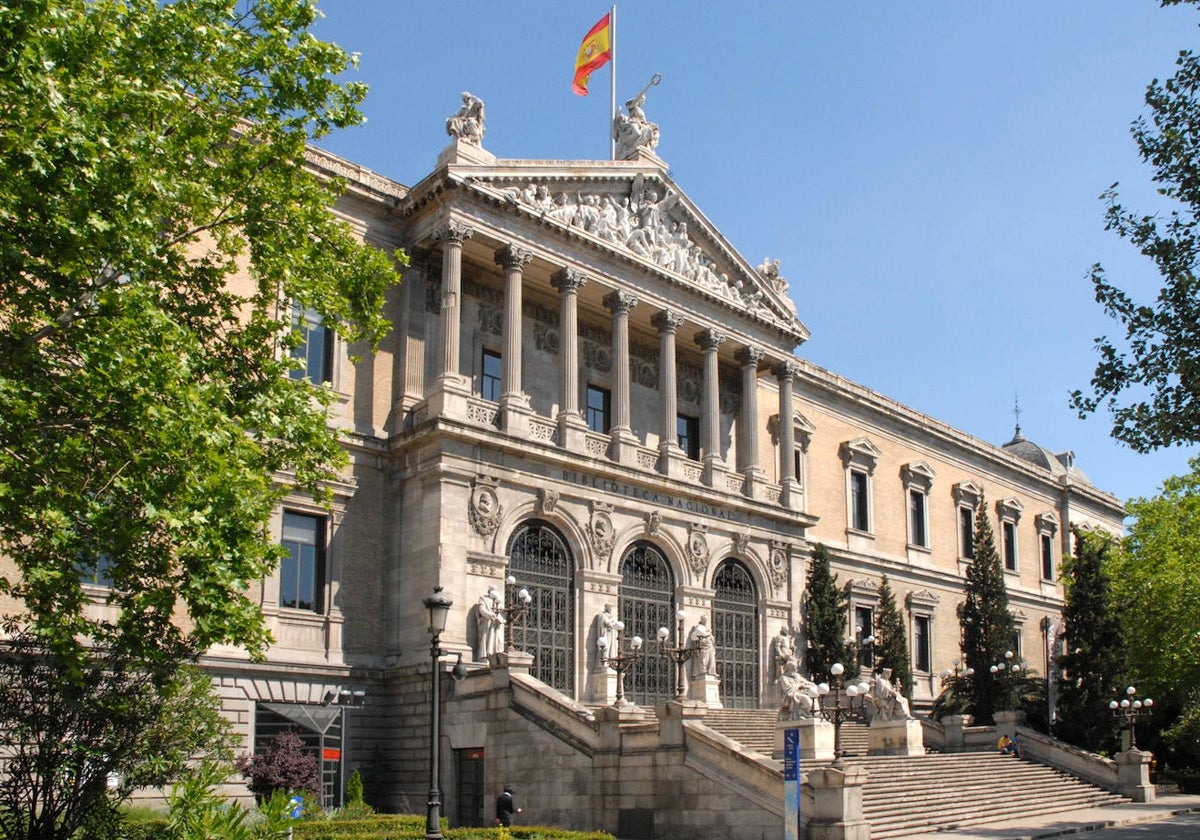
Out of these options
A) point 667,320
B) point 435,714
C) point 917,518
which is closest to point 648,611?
→ point 667,320

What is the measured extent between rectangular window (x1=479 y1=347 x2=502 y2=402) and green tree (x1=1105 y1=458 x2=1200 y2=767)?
72.7ft

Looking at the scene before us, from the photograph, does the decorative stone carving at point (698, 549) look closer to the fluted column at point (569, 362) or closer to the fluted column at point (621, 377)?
the fluted column at point (621, 377)

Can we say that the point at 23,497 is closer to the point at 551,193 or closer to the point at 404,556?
the point at 404,556

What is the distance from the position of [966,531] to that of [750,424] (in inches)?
759

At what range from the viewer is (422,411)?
2920 cm

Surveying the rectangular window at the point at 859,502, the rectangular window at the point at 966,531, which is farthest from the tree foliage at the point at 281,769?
the rectangular window at the point at 966,531

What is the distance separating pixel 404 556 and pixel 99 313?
44.8 feet

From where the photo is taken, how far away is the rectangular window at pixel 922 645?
152 feet

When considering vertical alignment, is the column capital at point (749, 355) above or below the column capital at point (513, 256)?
below

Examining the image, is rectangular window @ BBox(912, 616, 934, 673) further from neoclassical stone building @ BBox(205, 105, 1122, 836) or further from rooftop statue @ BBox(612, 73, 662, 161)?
rooftop statue @ BBox(612, 73, 662, 161)

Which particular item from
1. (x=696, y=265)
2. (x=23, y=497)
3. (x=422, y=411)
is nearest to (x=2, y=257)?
(x=23, y=497)

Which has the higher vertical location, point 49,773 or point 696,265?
point 696,265

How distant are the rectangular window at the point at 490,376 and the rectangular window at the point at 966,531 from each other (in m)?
26.8

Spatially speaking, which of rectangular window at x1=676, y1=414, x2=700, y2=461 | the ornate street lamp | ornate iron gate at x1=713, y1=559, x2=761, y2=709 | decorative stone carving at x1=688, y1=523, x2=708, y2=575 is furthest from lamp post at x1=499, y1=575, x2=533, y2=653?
rectangular window at x1=676, y1=414, x2=700, y2=461
